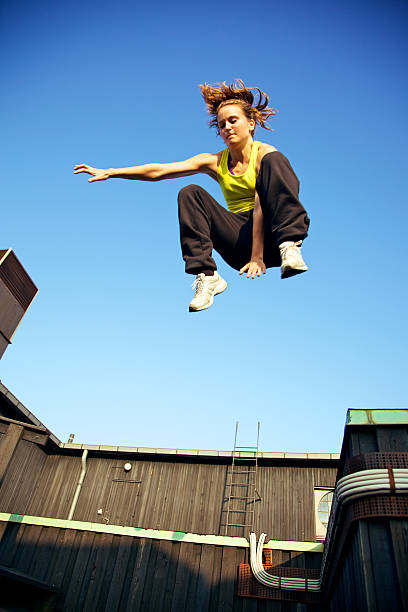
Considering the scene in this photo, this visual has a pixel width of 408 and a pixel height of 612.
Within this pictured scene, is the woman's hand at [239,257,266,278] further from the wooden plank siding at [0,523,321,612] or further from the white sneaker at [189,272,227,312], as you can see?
the wooden plank siding at [0,523,321,612]

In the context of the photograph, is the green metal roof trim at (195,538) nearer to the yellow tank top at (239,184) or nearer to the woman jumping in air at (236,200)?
the woman jumping in air at (236,200)

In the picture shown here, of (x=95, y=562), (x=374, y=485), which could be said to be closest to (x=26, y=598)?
(x=95, y=562)

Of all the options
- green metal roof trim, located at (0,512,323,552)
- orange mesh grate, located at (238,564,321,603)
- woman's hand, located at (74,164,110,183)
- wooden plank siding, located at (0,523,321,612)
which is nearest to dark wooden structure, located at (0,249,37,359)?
green metal roof trim, located at (0,512,323,552)

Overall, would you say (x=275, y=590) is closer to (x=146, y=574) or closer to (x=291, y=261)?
(x=146, y=574)

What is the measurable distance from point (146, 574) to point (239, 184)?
7.86 metres

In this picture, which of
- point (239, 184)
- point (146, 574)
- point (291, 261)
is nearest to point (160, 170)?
point (239, 184)

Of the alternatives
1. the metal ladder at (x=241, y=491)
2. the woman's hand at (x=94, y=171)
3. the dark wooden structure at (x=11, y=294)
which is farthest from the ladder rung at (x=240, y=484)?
the woman's hand at (x=94, y=171)

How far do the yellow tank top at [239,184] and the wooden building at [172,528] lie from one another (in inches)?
98.4

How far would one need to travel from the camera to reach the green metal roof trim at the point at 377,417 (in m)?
2.49

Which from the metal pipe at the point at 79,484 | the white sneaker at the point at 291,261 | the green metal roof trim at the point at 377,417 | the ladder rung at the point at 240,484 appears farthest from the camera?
the metal pipe at the point at 79,484

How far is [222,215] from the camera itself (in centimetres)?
423

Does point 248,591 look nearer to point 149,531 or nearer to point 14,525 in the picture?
point 149,531

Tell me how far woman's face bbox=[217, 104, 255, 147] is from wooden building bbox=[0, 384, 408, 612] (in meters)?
2.86

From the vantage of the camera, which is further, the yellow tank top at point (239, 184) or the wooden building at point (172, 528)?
the yellow tank top at point (239, 184)
